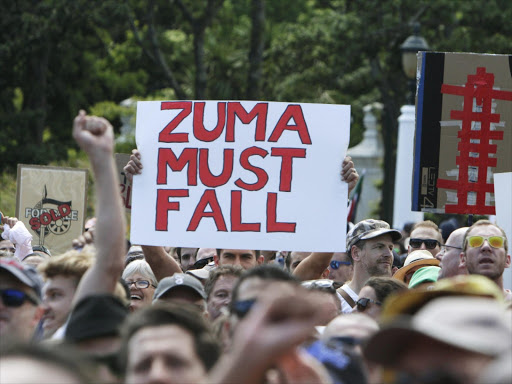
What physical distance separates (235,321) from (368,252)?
3712 millimetres

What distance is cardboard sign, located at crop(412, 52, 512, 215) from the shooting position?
7.88m

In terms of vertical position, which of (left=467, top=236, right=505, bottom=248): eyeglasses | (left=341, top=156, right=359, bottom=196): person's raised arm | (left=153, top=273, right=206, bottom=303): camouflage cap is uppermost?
(left=341, top=156, right=359, bottom=196): person's raised arm

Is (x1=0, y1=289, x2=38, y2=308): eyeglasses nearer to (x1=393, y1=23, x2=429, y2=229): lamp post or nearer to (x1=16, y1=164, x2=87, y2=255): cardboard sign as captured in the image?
(x1=16, y1=164, x2=87, y2=255): cardboard sign

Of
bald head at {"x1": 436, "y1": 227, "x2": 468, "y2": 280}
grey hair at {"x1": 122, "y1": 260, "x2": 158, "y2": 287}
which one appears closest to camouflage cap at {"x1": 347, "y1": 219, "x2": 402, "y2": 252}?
bald head at {"x1": 436, "y1": 227, "x2": 468, "y2": 280}

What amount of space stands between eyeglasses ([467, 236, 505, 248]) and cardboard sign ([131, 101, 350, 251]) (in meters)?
1.06

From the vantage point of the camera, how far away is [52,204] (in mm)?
10430

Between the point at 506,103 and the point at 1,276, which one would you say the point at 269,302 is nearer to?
the point at 1,276

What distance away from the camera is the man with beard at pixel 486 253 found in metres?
6.05

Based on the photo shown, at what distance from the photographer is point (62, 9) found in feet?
77.0

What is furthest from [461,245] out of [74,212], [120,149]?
[120,149]

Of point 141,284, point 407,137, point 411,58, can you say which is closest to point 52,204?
point 141,284

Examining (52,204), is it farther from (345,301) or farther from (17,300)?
(17,300)

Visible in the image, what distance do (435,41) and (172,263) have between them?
69.7 feet

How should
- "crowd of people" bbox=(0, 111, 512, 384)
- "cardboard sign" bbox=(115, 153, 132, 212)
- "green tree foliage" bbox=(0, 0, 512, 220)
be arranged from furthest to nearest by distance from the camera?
"green tree foliage" bbox=(0, 0, 512, 220)
"cardboard sign" bbox=(115, 153, 132, 212)
"crowd of people" bbox=(0, 111, 512, 384)
